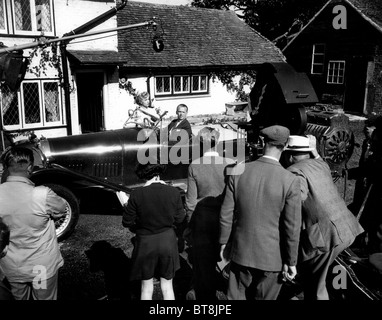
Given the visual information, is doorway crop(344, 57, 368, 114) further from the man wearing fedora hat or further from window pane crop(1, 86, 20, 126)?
the man wearing fedora hat

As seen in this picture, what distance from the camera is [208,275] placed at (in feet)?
13.8

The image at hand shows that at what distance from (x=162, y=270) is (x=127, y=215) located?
2.19 feet

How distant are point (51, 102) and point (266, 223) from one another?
10929 millimetres

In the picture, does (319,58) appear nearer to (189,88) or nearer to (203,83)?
(203,83)

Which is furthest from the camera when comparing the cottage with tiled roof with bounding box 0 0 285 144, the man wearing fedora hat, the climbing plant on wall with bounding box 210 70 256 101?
the climbing plant on wall with bounding box 210 70 256 101

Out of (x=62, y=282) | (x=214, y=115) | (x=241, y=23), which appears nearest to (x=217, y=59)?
(x=214, y=115)

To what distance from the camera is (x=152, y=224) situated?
12.0ft

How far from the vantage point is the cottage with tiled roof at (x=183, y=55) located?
51.3 feet

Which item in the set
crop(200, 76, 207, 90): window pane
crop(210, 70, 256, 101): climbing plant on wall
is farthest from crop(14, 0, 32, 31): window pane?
crop(210, 70, 256, 101): climbing plant on wall

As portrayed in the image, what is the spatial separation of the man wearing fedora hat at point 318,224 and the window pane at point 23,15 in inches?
414

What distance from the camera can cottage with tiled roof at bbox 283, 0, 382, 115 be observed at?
20297 millimetres

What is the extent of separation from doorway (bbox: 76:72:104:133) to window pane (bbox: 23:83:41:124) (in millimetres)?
1895

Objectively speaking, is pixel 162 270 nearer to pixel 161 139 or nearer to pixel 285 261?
pixel 285 261

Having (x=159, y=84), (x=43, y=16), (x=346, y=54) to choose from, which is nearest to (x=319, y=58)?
(x=346, y=54)
